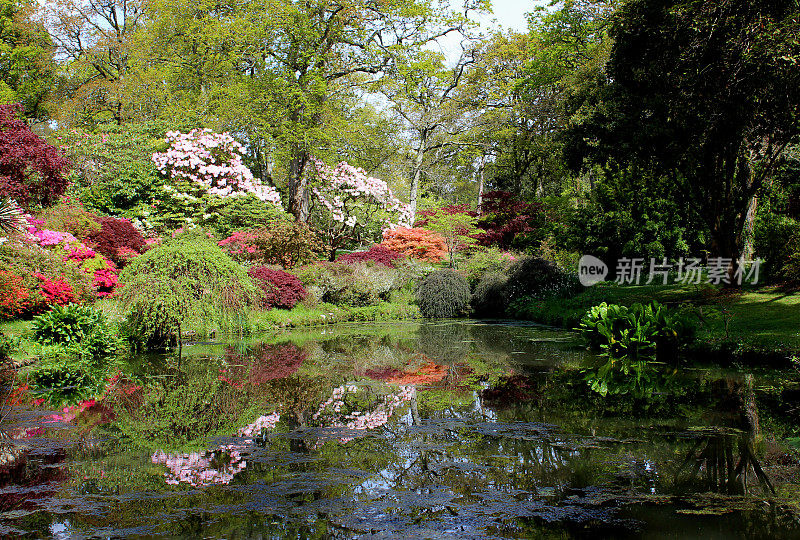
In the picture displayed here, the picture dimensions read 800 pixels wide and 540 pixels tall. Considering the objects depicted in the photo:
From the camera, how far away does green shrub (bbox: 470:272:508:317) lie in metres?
19.8

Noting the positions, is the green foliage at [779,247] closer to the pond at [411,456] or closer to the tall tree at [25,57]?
the pond at [411,456]

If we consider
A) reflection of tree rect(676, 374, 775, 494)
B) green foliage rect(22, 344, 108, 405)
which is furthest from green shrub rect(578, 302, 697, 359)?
green foliage rect(22, 344, 108, 405)

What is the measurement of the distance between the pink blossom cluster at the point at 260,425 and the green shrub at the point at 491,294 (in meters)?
14.1

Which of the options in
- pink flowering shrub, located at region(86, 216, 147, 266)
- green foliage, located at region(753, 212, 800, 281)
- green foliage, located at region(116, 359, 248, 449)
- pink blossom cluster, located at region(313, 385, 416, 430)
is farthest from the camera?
pink flowering shrub, located at region(86, 216, 147, 266)

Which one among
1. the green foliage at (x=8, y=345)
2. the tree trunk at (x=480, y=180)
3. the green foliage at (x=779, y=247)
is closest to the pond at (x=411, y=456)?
the green foliage at (x=8, y=345)

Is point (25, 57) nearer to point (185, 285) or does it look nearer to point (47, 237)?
point (47, 237)

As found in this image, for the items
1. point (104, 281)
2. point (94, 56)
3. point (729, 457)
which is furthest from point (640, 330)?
point (94, 56)

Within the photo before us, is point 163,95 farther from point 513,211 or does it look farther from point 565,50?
point 565,50

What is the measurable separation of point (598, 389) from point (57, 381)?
8.09 meters

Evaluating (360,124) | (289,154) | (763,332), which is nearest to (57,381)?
(763,332)

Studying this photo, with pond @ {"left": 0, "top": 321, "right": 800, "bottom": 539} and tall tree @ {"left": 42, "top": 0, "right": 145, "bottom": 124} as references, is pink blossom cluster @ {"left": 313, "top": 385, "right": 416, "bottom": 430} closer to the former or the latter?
pond @ {"left": 0, "top": 321, "right": 800, "bottom": 539}

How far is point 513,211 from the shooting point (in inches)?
958

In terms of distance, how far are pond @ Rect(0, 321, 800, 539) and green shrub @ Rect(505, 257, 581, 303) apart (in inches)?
376

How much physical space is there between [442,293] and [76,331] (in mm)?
11905
